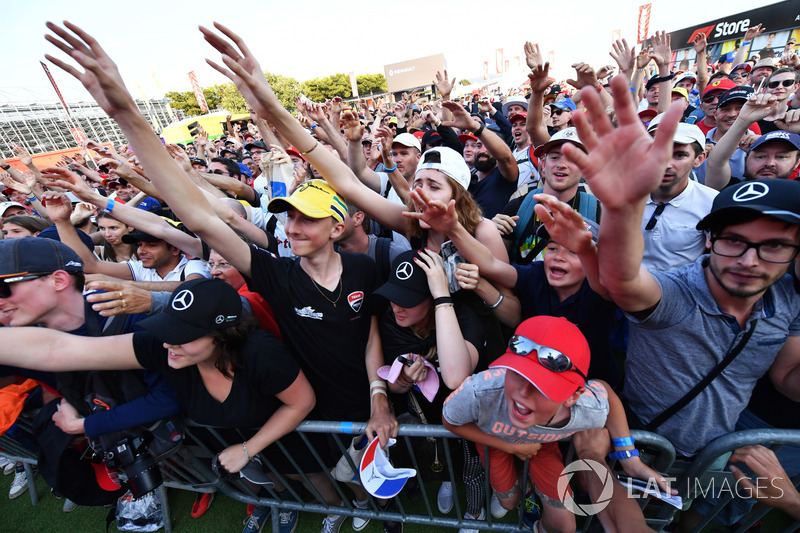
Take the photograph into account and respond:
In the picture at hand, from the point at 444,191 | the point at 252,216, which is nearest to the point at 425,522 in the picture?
the point at 444,191

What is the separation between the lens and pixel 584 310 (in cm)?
205

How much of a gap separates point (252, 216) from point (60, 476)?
280 centimetres

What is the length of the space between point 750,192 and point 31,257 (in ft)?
12.5

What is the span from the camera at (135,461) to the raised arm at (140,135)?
4.64ft

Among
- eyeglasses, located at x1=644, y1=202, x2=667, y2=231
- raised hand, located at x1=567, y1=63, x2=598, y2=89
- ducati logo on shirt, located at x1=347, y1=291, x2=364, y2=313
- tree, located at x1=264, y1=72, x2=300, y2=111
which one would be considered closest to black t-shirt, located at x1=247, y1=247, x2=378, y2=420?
ducati logo on shirt, located at x1=347, y1=291, x2=364, y2=313

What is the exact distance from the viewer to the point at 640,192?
1.18 m

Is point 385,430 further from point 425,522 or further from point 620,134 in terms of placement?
point 620,134

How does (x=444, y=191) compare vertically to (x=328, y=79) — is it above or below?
below

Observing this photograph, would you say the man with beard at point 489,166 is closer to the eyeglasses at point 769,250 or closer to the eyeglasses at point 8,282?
the eyeglasses at point 769,250

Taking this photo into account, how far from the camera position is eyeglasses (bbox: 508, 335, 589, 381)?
1.54 metres

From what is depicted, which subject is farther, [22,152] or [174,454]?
[22,152]

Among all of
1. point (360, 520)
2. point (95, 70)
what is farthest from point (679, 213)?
point (95, 70)

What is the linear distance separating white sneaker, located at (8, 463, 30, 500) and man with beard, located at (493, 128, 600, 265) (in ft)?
19.0

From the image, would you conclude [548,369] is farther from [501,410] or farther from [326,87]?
[326,87]
